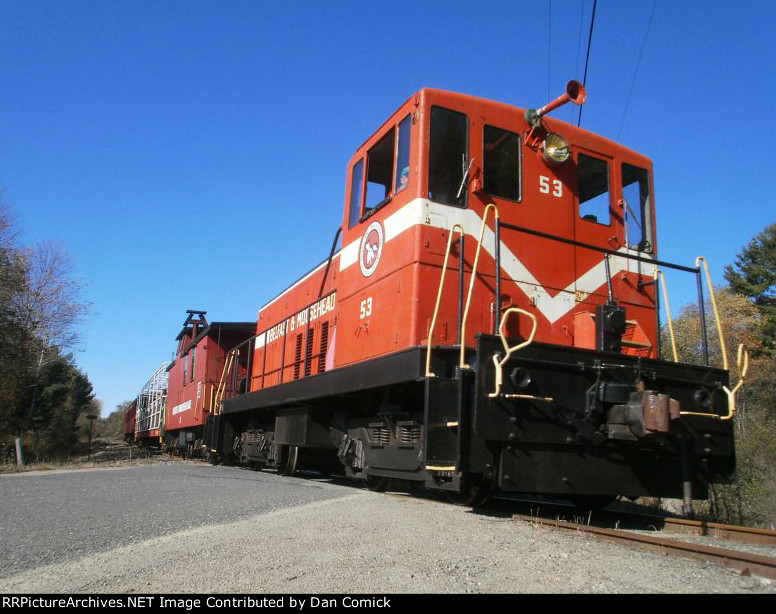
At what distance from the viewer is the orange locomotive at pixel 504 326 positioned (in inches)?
168

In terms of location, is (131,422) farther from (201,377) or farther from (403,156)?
(403,156)

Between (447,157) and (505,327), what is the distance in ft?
5.21

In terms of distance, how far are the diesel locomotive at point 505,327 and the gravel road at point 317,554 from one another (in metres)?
0.55

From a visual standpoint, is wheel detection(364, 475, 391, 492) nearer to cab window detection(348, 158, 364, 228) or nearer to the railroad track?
the railroad track

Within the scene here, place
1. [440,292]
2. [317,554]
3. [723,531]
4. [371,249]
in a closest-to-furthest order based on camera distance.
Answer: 1. [317,554]
2. [723,531]
3. [440,292]
4. [371,249]

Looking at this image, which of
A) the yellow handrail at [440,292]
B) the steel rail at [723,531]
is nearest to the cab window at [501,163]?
the yellow handrail at [440,292]

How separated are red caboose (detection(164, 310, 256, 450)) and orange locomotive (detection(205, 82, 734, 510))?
6778 mm

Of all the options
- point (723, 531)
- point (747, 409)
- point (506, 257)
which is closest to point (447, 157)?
point (506, 257)

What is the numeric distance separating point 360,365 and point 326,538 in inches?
76.1

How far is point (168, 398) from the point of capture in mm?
19484

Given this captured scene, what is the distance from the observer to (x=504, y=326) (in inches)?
200

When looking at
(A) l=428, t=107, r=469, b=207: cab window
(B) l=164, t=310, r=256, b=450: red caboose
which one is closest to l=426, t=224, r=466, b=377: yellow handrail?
(A) l=428, t=107, r=469, b=207: cab window

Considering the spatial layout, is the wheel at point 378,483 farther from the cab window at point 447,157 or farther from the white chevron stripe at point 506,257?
the cab window at point 447,157
